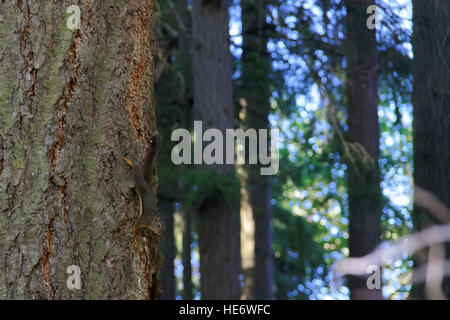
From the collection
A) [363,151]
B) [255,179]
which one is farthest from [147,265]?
[255,179]

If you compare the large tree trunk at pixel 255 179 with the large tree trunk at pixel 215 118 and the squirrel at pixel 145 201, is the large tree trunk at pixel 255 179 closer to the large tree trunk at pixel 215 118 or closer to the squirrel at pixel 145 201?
the large tree trunk at pixel 215 118

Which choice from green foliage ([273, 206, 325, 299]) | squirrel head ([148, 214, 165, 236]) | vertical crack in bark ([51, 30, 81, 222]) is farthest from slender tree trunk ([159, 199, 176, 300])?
vertical crack in bark ([51, 30, 81, 222])

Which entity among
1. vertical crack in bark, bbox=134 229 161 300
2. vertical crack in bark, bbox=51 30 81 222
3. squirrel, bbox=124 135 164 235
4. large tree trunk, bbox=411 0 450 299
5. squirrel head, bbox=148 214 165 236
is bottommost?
vertical crack in bark, bbox=134 229 161 300

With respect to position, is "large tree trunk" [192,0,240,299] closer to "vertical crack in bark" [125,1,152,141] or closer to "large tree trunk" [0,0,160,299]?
"vertical crack in bark" [125,1,152,141]

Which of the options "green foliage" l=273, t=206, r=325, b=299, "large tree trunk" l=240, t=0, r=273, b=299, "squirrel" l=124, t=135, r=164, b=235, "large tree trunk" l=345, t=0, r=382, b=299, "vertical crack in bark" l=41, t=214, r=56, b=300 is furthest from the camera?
"green foliage" l=273, t=206, r=325, b=299

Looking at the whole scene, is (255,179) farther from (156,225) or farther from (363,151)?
(156,225)

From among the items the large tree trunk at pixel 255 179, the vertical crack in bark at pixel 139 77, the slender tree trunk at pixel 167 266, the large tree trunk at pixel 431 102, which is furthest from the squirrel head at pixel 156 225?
the slender tree trunk at pixel 167 266

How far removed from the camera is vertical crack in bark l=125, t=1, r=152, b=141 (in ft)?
8.62

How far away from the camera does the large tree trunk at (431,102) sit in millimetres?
6262

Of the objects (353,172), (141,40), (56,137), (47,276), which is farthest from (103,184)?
(353,172)

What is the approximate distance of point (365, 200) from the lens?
8.13 metres

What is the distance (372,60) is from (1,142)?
7.29 m

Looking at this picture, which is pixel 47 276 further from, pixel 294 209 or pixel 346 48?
pixel 294 209

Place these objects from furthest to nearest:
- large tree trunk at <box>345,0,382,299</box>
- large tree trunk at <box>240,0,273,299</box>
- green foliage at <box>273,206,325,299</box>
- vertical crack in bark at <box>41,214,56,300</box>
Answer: green foliage at <box>273,206,325,299</box>, large tree trunk at <box>240,0,273,299</box>, large tree trunk at <box>345,0,382,299</box>, vertical crack in bark at <box>41,214,56,300</box>
